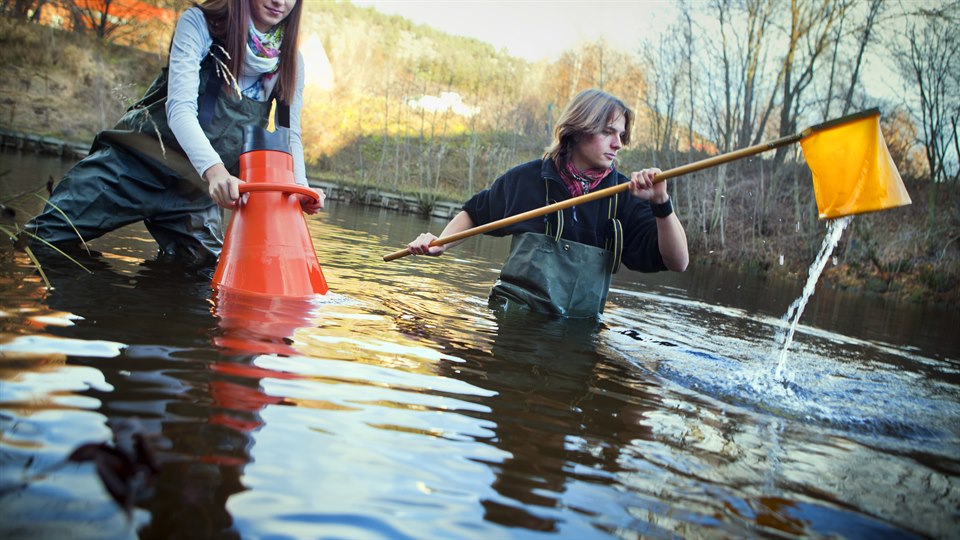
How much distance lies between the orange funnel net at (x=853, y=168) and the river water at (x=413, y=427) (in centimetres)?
81

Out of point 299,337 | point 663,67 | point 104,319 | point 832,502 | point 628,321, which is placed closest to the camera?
point 832,502

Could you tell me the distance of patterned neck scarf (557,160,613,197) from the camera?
13.5 ft

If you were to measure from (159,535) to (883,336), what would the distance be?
6.17 m

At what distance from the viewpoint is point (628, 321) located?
464 cm

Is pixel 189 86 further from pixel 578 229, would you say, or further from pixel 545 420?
pixel 545 420

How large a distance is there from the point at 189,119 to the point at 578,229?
2.09 metres

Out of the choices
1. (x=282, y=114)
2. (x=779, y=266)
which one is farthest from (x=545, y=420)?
(x=779, y=266)

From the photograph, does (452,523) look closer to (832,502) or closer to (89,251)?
(832,502)

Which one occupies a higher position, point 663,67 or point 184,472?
point 663,67

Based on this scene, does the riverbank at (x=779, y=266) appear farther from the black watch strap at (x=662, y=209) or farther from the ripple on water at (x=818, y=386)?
the black watch strap at (x=662, y=209)

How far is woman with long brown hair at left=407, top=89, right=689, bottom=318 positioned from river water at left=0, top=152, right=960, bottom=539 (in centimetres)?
38

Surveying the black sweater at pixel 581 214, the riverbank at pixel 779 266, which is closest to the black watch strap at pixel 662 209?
the black sweater at pixel 581 214

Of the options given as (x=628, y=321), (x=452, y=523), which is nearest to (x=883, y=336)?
(x=628, y=321)

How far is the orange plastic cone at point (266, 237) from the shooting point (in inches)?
131
